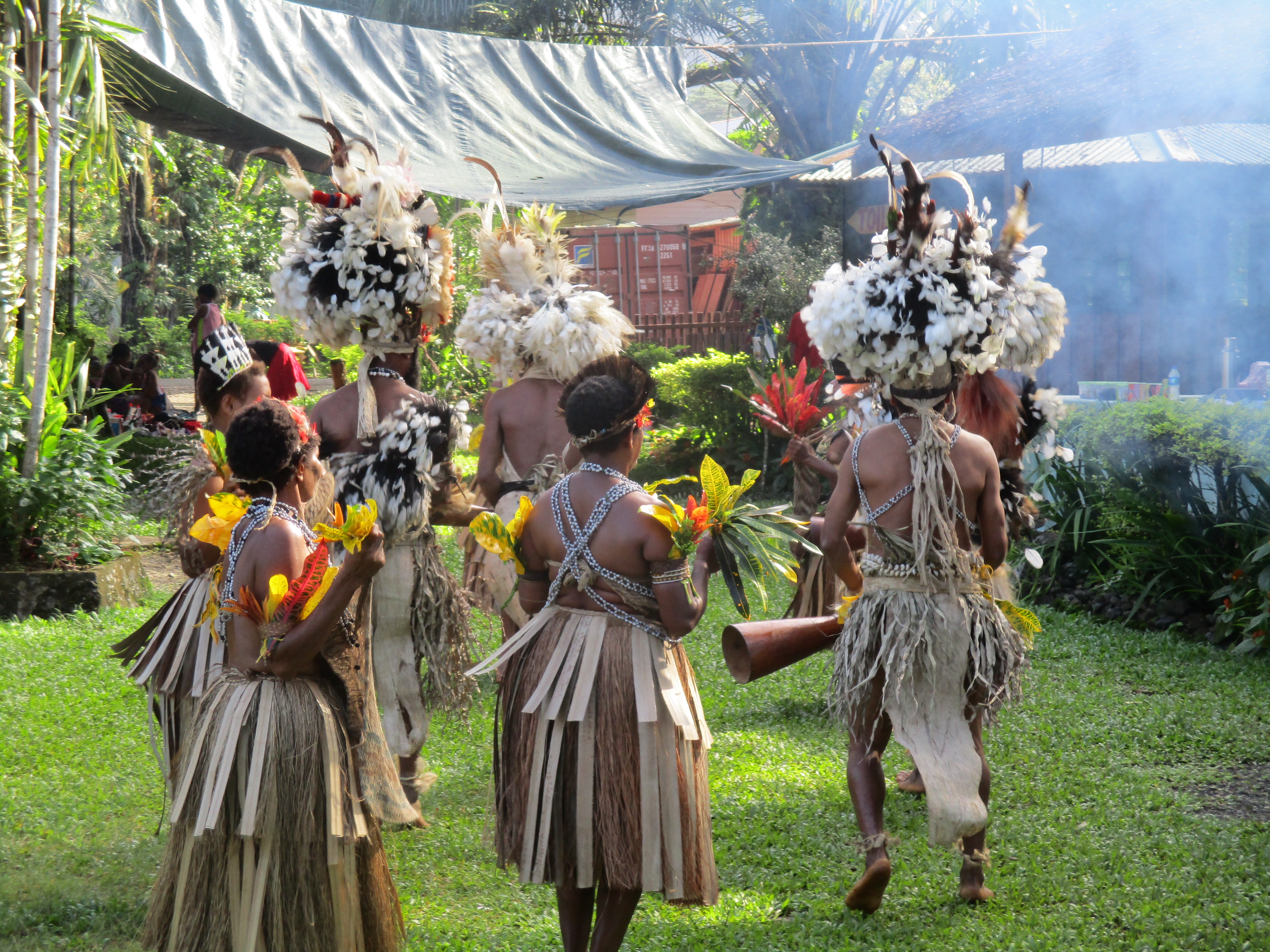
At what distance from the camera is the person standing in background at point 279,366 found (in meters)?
6.10

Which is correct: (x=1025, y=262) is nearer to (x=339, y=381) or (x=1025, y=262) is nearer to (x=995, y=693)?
(x=995, y=693)

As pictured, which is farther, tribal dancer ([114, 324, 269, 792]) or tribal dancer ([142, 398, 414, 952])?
tribal dancer ([114, 324, 269, 792])

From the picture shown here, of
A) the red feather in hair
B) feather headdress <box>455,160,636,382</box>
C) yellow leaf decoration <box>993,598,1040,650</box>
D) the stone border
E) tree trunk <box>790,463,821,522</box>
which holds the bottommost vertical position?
the stone border

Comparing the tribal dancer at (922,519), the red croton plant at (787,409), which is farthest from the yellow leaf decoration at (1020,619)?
the red croton plant at (787,409)

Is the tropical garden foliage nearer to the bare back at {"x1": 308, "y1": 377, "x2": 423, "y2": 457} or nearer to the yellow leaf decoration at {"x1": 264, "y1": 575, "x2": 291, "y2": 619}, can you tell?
the bare back at {"x1": 308, "y1": 377, "x2": 423, "y2": 457}

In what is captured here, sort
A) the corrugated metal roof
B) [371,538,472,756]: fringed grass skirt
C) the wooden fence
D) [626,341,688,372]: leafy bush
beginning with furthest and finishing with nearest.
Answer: the wooden fence, [626,341,688,372]: leafy bush, the corrugated metal roof, [371,538,472,756]: fringed grass skirt

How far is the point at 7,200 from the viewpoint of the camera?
7.38 m

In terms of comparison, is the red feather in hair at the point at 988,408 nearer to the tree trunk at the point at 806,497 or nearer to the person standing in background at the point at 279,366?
the tree trunk at the point at 806,497

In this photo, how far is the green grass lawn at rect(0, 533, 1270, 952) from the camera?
12.0 feet

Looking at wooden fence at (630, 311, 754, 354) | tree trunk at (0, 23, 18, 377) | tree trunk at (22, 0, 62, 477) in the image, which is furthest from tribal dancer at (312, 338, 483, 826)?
wooden fence at (630, 311, 754, 354)

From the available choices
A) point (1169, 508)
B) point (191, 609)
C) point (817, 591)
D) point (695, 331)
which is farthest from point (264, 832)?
point (695, 331)

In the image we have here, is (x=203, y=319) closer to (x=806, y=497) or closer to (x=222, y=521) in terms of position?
(x=806, y=497)

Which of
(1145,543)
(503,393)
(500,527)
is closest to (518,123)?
(503,393)

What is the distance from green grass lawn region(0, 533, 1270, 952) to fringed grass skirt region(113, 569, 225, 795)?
1.71 feet
